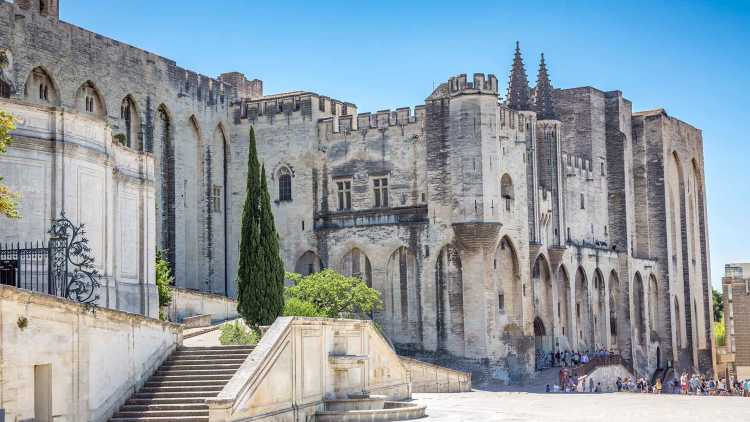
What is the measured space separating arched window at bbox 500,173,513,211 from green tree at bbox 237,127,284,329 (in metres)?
15.5

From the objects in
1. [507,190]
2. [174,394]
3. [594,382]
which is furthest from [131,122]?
[594,382]

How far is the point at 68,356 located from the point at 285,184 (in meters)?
29.4

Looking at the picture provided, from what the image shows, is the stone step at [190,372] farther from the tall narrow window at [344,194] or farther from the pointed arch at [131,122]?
the tall narrow window at [344,194]

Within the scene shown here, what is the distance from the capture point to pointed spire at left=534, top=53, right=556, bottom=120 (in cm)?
5372

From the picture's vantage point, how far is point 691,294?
68875 mm

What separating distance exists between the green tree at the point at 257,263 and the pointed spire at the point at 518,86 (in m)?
20.7

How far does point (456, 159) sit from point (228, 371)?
2341 cm

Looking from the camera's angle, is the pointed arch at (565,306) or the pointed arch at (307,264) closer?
the pointed arch at (307,264)

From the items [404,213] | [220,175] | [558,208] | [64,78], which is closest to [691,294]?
[558,208]

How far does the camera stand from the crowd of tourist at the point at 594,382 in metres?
45.9

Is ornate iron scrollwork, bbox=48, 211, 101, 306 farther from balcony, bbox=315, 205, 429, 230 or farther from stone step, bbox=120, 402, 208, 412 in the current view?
balcony, bbox=315, 205, 429, 230

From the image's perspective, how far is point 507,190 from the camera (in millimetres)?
48312

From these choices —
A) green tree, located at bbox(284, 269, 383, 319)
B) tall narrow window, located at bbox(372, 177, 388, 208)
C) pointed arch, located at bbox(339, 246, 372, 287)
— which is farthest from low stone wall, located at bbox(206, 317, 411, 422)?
tall narrow window, located at bbox(372, 177, 388, 208)

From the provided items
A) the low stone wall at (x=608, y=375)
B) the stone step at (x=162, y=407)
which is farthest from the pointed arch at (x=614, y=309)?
the stone step at (x=162, y=407)
